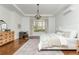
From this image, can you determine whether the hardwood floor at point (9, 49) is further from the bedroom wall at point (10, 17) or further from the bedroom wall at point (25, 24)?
the bedroom wall at point (25, 24)

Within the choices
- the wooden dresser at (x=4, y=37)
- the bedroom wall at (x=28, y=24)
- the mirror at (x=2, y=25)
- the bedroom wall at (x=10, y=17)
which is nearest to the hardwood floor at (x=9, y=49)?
the wooden dresser at (x=4, y=37)

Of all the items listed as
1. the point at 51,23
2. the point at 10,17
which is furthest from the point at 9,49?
the point at 51,23

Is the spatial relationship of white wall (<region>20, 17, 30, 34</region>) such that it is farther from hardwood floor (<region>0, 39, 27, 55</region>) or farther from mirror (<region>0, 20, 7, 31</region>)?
hardwood floor (<region>0, 39, 27, 55</region>)

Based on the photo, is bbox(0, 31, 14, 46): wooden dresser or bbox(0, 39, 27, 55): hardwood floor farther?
bbox(0, 31, 14, 46): wooden dresser

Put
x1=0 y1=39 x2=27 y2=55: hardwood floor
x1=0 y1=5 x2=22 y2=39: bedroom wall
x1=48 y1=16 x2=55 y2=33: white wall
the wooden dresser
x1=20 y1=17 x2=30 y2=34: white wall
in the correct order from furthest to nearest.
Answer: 1. x1=20 y1=17 x2=30 y2=34: white wall
2. x1=48 y1=16 x2=55 y2=33: white wall
3. x1=0 y1=5 x2=22 y2=39: bedroom wall
4. the wooden dresser
5. x1=0 y1=39 x2=27 y2=55: hardwood floor

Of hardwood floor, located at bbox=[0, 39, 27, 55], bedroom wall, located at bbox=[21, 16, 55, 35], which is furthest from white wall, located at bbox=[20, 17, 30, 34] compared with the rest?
hardwood floor, located at bbox=[0, 39, 27, 55]

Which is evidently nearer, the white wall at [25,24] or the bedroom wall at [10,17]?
the bedroom wall at [10,17]

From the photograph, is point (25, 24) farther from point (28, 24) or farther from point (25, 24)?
point (28, 24)

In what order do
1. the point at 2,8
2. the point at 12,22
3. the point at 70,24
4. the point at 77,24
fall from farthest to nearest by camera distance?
the point at 12,22, the point at 2,8, the point at 70,24, the point at 77,24

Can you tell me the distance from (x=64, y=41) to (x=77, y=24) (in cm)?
87

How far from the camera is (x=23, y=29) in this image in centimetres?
943

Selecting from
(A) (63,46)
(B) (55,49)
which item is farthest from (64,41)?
(B) (55,49)

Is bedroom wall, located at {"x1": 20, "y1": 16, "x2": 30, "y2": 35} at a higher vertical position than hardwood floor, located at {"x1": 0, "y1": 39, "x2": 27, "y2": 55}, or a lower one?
higher
